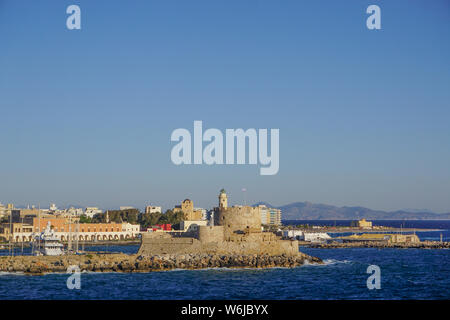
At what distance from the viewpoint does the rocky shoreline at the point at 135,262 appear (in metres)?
51.1

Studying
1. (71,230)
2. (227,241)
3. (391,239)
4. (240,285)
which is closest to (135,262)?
(227,241)

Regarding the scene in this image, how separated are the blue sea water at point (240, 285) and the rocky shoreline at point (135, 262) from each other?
63.1 inches

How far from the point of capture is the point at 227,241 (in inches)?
2308

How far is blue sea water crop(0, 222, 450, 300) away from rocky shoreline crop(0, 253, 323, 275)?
5.26 ft

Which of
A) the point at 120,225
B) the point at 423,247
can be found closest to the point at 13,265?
the point at 120,225

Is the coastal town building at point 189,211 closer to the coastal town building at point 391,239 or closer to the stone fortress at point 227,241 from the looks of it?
the coastal town building at point 391,239

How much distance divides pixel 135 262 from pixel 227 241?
9.44m

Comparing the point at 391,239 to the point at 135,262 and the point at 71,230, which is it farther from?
the point at 135,262

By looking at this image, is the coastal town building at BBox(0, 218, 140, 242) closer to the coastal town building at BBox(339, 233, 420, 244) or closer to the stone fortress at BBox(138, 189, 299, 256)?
the stone fortress at BBox(138, 189, 299, 256)

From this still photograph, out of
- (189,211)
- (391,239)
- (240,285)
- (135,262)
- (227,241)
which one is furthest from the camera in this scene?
(189,211)
